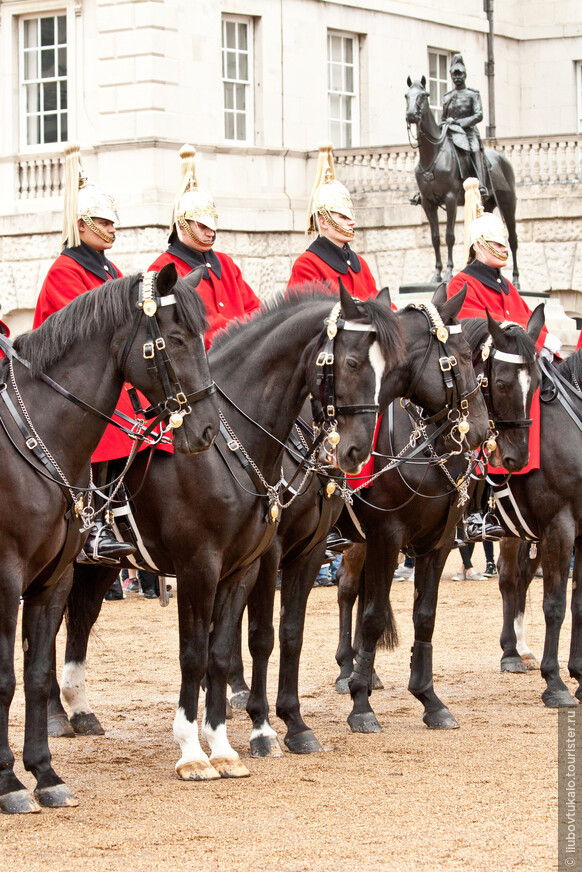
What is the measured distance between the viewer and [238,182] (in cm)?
2370

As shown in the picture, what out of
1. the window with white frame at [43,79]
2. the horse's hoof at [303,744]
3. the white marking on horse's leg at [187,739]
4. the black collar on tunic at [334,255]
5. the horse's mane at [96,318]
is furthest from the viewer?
the window with white frame at [43,79]

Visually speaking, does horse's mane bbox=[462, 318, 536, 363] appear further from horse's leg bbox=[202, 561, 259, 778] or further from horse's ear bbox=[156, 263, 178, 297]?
horse's ear bbox=[156, 263, 178, 297]

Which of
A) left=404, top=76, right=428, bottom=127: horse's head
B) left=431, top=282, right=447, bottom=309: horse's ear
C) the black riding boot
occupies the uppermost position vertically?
left=404, top=76, right=428, bottom=127: horse's head

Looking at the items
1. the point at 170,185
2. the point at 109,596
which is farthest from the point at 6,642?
the point at 170,185

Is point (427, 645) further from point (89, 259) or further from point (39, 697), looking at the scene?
point (89, 259)

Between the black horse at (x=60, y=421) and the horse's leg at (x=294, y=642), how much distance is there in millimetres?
1588

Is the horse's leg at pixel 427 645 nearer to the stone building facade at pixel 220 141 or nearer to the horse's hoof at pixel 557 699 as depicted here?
the horse's hoof at pixel 557 699

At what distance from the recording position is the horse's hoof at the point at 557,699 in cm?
864

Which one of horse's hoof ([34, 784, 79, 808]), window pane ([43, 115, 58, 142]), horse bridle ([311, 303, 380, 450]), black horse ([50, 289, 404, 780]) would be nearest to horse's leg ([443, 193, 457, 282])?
window pane ([43, 115, 58, 142])

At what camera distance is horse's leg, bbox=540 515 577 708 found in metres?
8.66

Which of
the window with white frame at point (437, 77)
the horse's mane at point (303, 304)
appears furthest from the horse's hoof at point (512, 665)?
the window with white frame at point (437, 77)

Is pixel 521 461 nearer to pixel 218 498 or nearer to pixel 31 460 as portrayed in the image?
pixel 218 498

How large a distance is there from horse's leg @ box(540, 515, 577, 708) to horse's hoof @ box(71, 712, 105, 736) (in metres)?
2.67

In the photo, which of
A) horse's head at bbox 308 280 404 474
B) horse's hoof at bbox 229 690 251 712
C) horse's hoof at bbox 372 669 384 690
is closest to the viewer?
horse's head at bbox 308 280 404 474
